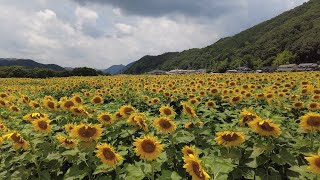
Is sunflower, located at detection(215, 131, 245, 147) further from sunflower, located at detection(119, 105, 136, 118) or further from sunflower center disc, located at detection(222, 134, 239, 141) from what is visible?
sunflower, located at detection(119, 105, 136, 118)

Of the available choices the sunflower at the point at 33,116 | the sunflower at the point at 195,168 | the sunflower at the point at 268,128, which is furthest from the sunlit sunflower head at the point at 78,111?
the sunflower at the point at 195,168

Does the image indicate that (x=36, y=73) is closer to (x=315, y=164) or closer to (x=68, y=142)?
(x=68, y=142)

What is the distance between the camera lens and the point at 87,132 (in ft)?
16.7

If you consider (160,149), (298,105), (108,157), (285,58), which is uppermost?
(160,149)

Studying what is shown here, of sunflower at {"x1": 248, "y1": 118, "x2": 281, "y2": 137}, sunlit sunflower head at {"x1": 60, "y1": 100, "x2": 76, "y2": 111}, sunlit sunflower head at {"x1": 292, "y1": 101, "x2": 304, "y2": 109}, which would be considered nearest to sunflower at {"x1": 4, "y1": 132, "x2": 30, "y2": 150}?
sunlit sunflower head at {"x1": 60, "y1": 100, "x2": 76, "y2": 111}

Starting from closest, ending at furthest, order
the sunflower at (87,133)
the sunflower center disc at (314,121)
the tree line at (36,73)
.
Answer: the sunflower at (87,133) < the sunflower center disc at (314,121) < the tree line at (36,73)

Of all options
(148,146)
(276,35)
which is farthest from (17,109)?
(276,35)

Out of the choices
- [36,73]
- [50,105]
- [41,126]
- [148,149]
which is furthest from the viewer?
[36,73]

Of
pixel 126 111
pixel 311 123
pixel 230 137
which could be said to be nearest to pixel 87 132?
pixel 126 111

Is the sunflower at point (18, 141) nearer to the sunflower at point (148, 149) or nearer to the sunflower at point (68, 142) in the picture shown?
the sunflower at point (68, 142)

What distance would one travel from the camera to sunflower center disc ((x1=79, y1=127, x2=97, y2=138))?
16.6ft

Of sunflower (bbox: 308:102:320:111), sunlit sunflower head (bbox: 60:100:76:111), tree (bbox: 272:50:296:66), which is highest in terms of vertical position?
sunlit sunflower head (bbox: 60:100:76:111)

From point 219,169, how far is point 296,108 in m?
5.38

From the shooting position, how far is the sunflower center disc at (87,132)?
5.07 metres
